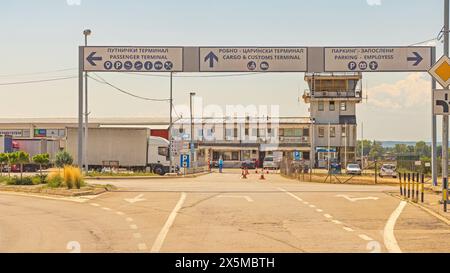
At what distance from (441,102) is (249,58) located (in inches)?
595

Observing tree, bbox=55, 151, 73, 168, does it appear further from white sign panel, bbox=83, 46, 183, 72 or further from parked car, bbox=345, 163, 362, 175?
parked car, bbox=345, 163, 362, 175

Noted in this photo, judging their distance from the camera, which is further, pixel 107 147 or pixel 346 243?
pixel 107 147

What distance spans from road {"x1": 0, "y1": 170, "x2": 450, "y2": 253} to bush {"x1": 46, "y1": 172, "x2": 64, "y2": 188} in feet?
12.4

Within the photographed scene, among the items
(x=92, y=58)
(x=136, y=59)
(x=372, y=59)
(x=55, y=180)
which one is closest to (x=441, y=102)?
(x=372, y=59)

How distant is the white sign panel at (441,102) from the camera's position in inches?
737

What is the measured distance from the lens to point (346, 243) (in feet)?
39.4

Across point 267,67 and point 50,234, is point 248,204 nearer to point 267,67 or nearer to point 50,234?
point 50,234

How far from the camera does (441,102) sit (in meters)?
18.8

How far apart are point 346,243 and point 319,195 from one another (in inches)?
498

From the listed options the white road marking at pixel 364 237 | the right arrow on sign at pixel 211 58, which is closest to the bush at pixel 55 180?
the right arrow on sign at pixel 211 58

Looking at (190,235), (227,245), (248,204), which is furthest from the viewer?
(248,204)

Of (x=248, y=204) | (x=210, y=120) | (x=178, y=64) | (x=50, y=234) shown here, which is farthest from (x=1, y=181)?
(x=210, y=120)

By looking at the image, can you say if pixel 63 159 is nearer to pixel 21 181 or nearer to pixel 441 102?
pixel 21 181
